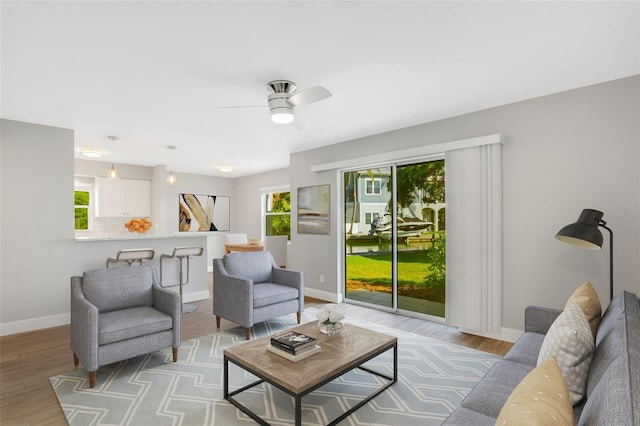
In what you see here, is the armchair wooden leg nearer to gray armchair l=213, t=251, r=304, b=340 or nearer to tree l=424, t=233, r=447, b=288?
gray armchair l=213, t=251, r=304, b=340

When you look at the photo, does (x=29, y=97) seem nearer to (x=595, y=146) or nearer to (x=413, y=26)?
(x=413, y=26)

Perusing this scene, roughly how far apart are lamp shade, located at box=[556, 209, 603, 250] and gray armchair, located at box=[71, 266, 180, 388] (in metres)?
3.22

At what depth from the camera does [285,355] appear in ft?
7.20

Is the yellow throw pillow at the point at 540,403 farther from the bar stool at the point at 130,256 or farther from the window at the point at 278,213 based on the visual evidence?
the window at the point at 278,213

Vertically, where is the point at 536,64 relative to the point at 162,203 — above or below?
above

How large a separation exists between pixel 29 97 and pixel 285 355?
11.2 feet

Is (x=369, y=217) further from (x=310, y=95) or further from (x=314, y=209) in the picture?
(x=310, y=95)

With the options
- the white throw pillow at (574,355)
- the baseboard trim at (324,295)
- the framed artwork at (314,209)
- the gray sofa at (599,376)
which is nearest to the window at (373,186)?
the framed artwork at (314,209)

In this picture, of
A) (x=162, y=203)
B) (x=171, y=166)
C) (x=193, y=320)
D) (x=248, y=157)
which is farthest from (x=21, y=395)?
(x=171, y=166)

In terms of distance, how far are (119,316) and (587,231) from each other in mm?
3778

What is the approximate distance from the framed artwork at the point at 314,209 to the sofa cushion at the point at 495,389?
11.6ft

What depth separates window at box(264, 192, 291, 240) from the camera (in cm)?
770

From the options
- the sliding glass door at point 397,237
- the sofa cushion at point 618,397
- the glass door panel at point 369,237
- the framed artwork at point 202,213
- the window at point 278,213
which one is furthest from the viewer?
the framed artwork at point 202,213

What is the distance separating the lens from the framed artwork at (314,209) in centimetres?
526
